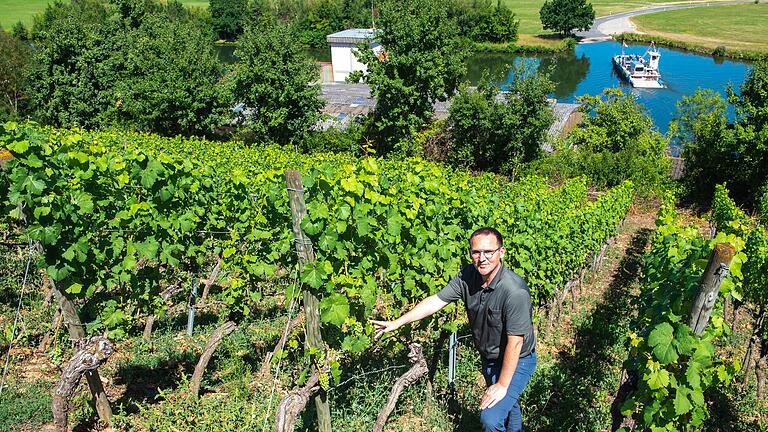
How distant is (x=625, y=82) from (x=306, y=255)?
54.8 meters

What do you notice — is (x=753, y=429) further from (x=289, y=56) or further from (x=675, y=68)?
(x=675, y=68)

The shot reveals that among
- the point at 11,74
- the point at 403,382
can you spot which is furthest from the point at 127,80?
the point at 403,382

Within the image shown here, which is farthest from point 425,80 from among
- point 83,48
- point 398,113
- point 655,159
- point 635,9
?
point 635,9

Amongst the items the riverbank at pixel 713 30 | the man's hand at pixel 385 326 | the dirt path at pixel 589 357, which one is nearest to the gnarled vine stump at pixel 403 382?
the man's hand at pixel 385 326

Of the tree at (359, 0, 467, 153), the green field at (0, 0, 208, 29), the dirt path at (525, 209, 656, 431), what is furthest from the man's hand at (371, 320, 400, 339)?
the green field at (0, 0, 208, 29)

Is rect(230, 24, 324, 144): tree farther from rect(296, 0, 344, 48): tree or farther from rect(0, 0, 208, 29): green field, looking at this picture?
rect(0, 0, 208, 29): green field

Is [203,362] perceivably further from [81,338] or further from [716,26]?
[716,26]

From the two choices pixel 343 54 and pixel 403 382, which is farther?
pixel 343 54

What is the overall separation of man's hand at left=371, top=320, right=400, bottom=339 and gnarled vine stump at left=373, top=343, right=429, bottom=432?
0.61 m

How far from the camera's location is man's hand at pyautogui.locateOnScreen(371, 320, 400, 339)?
4.26 m

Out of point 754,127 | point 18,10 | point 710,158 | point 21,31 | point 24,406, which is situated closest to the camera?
point 24,406

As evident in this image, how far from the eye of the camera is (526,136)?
77.2ft

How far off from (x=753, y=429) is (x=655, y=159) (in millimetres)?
17713

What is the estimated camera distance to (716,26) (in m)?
75.4
